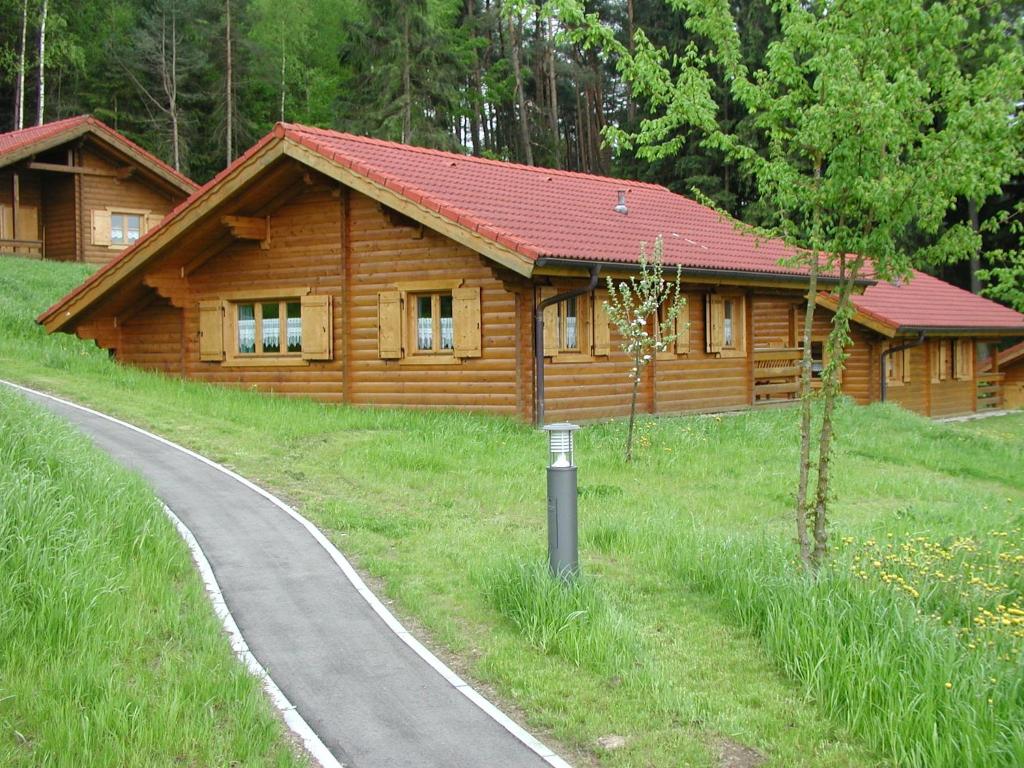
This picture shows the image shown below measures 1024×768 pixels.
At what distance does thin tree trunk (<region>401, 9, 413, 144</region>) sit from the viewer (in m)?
37.5

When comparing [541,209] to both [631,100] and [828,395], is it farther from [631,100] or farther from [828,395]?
[631,100]

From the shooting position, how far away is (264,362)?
64.5 ft

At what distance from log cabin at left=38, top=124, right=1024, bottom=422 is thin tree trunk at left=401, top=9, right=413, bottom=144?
16.4m

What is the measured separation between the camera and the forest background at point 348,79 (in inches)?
1522

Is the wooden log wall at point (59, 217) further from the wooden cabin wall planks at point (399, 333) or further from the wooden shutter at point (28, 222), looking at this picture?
the wooden cabin wall planks at point (399, 333)

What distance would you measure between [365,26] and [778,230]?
34094 millimetres

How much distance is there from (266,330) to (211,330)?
1.35 m

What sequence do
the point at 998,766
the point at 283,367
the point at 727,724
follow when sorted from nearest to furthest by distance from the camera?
the point at 998,766, the point at 727,724, the point at 283,367

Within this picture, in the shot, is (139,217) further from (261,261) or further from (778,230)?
(778,230)

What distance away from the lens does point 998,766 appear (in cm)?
471

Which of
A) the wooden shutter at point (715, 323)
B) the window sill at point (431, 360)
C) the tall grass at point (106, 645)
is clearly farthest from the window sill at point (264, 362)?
the tall grass at point (106, 645)

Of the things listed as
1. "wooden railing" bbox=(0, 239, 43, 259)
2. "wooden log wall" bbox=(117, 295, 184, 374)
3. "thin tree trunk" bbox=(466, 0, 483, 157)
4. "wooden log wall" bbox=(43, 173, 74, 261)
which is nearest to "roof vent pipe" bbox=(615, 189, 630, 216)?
"wooden log wall" bbox=(117, 295, 184, 374)

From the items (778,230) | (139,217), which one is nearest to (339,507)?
(778,230)

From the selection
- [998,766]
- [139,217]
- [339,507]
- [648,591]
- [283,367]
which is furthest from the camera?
[139,217]
